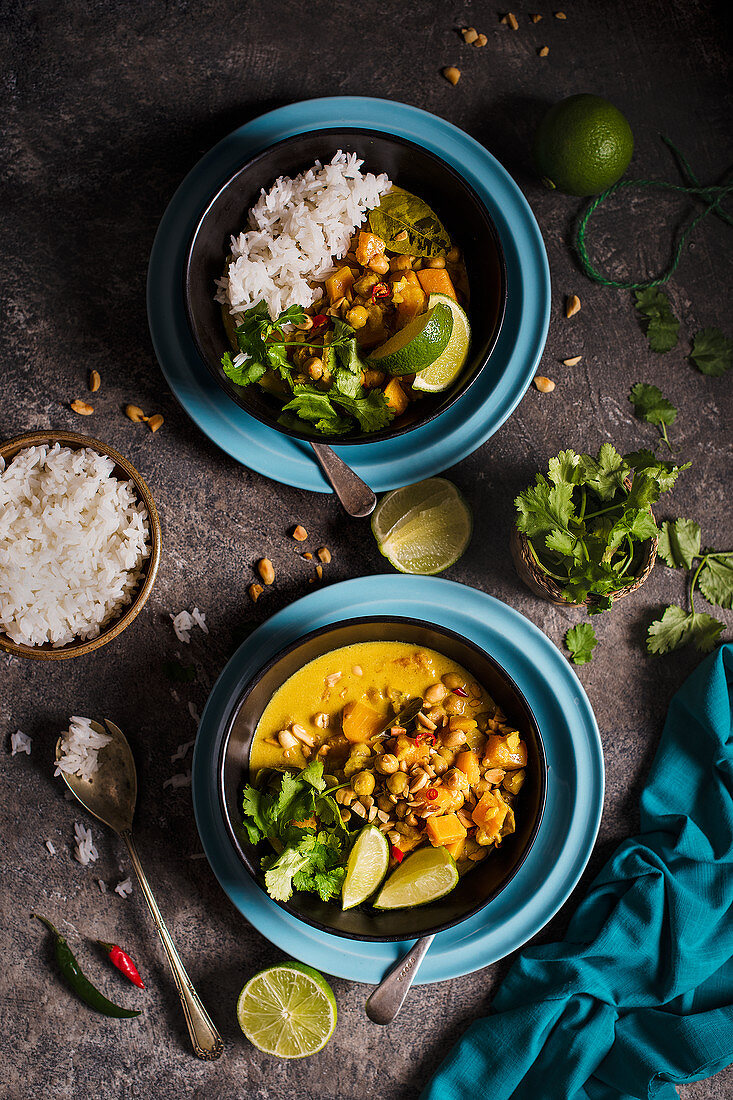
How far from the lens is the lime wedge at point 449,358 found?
214cm

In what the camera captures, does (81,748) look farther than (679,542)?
No

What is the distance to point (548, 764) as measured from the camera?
7.89 ft

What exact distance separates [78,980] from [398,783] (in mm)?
1380

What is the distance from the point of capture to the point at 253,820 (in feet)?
7.04

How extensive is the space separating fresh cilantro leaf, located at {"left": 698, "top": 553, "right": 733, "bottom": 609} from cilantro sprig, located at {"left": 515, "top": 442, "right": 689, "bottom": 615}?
438 mm

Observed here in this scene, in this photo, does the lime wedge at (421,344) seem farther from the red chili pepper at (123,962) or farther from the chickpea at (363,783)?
the red chili pepper at (123,962)

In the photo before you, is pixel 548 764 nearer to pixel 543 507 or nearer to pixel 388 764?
pixel 388 764

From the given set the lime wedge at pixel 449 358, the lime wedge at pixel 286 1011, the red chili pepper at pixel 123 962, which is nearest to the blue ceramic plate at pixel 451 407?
the lime wedge at pixel 449 358

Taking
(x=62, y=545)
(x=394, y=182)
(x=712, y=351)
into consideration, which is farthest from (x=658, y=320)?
(x=62, y=545)

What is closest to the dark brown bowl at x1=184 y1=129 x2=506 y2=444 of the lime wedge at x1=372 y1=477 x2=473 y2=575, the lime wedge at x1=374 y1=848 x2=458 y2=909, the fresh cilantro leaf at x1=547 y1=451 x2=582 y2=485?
the lime wedge at x1=372 y1=477 x2=473 y2=575

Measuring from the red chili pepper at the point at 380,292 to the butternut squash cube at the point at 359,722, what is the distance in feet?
4.22

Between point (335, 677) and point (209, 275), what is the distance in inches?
52.9

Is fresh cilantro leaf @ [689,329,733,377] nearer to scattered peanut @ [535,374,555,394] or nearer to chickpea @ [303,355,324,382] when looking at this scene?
scattered peanut @ [535,374,555,394]

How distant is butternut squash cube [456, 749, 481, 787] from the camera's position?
2.20 meters
